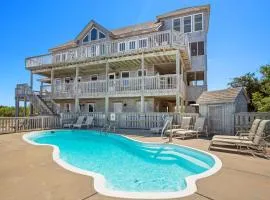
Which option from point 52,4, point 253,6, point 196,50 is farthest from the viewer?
point 196,50

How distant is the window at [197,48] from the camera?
66.4ft

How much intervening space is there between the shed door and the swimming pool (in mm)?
4533

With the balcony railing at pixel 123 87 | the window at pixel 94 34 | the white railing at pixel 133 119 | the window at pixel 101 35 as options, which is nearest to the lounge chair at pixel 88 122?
the white railing at pixel 133 119

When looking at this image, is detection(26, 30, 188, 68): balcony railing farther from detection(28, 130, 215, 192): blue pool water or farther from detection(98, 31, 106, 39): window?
detection(28, 130, 215, 192): blue pool water

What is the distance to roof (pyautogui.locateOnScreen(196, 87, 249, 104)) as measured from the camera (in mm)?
10577

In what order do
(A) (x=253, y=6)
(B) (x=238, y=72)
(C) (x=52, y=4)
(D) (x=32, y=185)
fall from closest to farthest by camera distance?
(D) (x=32, y=185) < (A) (x=253, y=6) < (C) (x=52, y=4) < (B) (x=238, y=72)

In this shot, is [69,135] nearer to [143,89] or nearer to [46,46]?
[143,89]

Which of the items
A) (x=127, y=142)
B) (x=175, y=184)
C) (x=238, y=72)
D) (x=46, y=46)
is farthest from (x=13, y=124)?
(x=238, y=72)

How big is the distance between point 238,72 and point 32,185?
27189 mm

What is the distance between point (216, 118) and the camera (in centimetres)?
1114

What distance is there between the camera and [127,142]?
10055mm

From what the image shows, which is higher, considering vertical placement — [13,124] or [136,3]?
[136,3]

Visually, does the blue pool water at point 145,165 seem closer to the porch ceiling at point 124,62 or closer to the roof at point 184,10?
the porch ceiling at point 124,62

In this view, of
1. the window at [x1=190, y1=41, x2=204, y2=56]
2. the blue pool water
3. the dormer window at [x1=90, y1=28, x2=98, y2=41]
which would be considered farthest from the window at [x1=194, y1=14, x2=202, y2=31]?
the blue pool water
